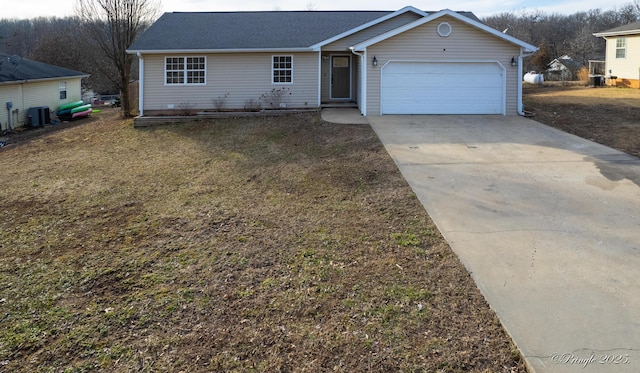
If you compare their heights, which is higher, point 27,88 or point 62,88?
point 62,88

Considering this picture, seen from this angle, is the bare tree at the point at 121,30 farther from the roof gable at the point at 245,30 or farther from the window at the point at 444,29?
the window at the point at 444,29

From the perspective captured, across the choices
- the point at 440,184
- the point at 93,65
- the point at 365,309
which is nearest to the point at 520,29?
the point at 93,65

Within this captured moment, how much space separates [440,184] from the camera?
26.9 feet

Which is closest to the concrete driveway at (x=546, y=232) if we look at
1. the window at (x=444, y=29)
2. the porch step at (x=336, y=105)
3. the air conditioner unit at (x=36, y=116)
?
the window at (x=444, y=29)

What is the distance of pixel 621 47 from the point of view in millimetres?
27641

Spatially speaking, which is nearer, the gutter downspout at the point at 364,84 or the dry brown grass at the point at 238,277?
the dry brown grass at the point at 238,277

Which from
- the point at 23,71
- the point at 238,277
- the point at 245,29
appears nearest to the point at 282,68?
the point at 245,29

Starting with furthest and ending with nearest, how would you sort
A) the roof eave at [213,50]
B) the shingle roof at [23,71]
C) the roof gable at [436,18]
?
the shingle roof at [23,71]
the roof eave at [213,50]
the roof gable at [436,18]

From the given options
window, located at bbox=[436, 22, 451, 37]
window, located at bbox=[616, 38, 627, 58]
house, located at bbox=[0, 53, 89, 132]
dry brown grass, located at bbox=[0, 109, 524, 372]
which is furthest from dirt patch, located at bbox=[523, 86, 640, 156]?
house, located at bbox=[0, 53, 89, 132]

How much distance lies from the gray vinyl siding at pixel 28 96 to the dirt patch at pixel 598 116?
871 inches

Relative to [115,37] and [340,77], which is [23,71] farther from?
[340,77]

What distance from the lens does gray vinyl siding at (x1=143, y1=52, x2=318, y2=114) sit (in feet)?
57.7

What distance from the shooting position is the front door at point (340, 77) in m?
19.2

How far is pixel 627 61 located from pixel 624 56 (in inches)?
20.3
